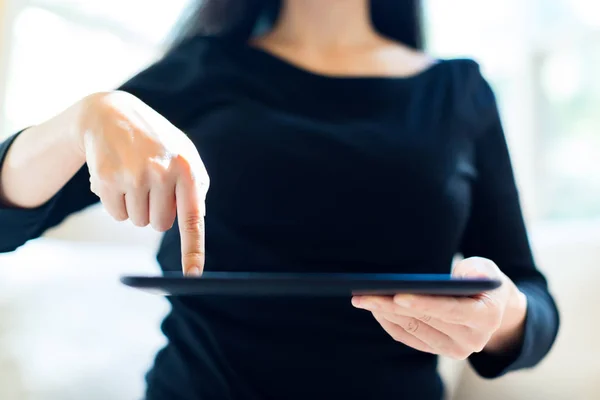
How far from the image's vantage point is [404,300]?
35 cm

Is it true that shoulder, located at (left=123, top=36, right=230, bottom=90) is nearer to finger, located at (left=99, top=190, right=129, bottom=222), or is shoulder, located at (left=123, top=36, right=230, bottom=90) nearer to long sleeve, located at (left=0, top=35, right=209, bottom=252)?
long sleeve, located at (left=0, top=35, right=209, bottom=252)

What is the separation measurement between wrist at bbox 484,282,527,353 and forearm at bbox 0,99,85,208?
0.40m

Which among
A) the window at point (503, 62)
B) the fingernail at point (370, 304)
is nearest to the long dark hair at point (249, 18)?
the window at point (503, 62)

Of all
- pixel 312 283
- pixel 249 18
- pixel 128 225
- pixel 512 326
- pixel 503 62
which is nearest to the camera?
pixel 312 283

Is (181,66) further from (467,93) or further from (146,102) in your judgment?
(467,93)

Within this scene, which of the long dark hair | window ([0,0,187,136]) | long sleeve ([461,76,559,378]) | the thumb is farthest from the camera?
window ([0,0,187,136])

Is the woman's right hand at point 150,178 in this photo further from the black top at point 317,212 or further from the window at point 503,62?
the window at point 503,62

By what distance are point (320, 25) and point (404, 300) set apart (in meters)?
0.54

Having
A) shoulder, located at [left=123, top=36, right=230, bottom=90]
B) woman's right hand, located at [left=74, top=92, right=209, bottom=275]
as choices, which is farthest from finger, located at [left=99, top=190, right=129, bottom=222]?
shoulder, located at [left=123, top=36, right=230, bottom=90]

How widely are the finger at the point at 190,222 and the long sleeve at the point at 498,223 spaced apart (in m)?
0.37

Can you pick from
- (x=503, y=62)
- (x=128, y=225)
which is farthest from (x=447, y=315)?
(x=503, y=62)

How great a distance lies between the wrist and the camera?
529mm

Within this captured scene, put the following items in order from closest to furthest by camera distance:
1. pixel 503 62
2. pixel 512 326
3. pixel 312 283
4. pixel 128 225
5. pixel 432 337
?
pixel 312 283 < pixel 432 337 < pixel 512 326 < pixel 128 225 < pixel 503 62

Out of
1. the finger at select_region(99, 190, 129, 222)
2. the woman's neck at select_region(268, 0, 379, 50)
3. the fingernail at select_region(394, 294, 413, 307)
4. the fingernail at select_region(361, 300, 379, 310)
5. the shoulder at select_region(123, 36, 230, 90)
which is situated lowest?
the fingernail at select_region(361, 300, 379, 310)
